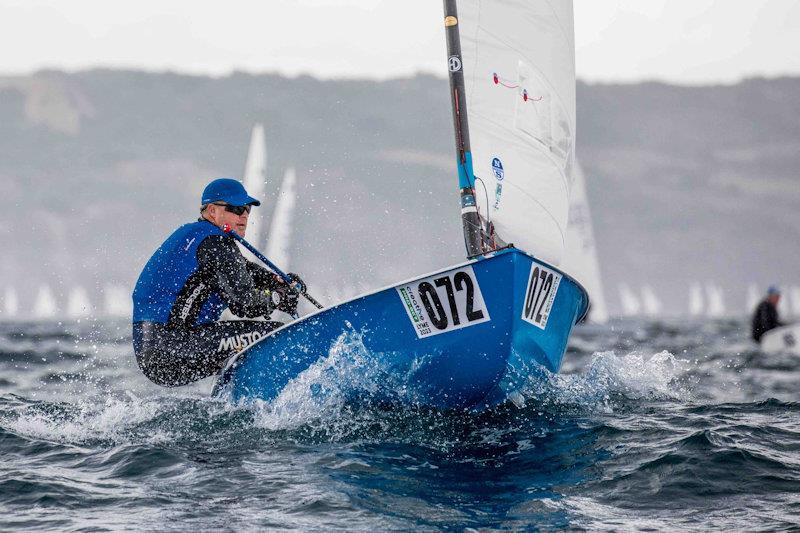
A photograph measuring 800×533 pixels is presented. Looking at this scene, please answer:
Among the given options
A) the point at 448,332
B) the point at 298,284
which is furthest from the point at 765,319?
the point at 448,332

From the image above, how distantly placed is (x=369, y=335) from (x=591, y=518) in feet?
6.56

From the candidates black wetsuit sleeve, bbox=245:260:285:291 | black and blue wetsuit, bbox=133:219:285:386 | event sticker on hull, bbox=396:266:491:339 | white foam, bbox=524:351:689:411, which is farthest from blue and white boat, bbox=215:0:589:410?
black wetsuit sleeve, bbox=245:260:285:291

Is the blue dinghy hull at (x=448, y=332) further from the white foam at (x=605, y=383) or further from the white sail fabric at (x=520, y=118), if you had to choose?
the white sail fabric at (x=520, y=118)

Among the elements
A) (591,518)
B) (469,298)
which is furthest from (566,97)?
(591,518)

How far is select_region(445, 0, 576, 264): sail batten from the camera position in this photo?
7.08 meters

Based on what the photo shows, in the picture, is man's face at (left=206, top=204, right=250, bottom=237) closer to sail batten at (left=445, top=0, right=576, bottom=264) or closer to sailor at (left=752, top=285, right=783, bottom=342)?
sail batten at (left=445, top=0, right=576, bottom=264)

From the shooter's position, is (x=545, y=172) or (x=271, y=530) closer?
(x=271, y=530)

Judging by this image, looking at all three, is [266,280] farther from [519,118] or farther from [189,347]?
[519,118]

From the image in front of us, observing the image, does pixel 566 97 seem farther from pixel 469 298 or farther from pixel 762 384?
pixel 762 384

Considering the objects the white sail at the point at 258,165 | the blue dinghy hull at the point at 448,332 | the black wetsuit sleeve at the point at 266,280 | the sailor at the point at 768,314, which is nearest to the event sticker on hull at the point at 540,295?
the blue dinghy hull at the point at 448,332

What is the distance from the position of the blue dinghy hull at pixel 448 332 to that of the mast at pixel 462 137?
860mm

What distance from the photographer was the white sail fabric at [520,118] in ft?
23.3

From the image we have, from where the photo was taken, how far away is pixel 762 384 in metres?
12.4

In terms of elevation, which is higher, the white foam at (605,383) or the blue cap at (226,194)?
the blue cap at (226,194)
